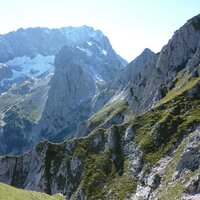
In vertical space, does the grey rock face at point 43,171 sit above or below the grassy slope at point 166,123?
below

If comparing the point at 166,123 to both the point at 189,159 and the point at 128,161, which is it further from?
the point at 189,159

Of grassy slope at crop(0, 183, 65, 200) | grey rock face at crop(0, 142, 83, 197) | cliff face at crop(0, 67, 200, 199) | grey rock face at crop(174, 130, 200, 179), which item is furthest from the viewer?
grey rock face at crop(0, 142, 83, 197)

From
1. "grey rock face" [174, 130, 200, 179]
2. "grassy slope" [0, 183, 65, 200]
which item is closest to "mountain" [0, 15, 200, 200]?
"grey rock face" [174, 130, 200, 179]

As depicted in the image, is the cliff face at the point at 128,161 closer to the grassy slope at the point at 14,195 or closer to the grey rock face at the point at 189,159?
the grey rock face at the point at 189,159

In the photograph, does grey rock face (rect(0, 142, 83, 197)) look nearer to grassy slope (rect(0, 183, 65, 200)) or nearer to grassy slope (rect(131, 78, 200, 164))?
grassy slope (rect(131, 78, 200, 164))

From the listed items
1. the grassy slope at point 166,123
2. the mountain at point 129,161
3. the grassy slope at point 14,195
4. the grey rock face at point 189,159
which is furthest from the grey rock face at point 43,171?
the grassy slope at point 14,195

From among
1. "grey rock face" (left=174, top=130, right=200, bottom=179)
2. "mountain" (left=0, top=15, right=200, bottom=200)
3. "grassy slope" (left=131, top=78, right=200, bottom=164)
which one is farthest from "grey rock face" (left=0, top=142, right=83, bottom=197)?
"grey rock face" (left=174, top=130, right=200, bottom=179)

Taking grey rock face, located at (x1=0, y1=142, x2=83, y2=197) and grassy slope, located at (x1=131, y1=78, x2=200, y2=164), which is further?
grey rock face, located at (x1=0, y1=142, x2=83, y2=197)

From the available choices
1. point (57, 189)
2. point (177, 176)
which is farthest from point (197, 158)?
point (57, 189)

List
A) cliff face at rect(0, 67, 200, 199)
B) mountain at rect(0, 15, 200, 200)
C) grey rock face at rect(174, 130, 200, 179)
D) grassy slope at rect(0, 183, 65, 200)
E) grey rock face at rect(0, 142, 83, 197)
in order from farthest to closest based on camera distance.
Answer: grey rock face at rect(0, 142, 83, 197) → cliff face at rect(0, 67, 200, 199) → mountain at rect(0, 15, 200, 200) → grey rock face at rect(174, 130, 200, 179) → grassy slope at rect(0, 183, 65, 200)

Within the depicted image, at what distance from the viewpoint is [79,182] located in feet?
385

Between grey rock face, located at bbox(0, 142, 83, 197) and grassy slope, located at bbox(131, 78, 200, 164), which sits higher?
grassy slope, located at bbox(131, 78, 200, 164)

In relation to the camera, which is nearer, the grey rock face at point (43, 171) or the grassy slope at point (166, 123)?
the grassy slope at point (166, 123)

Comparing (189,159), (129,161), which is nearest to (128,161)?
(129,161)
